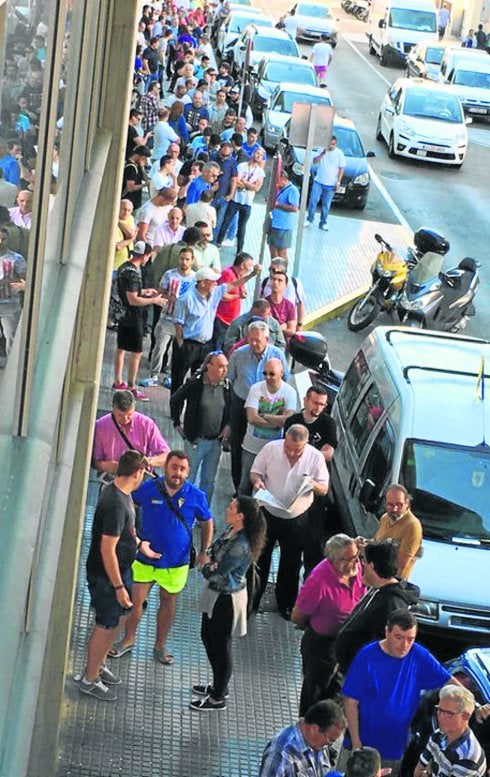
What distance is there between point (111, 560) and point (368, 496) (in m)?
2.57

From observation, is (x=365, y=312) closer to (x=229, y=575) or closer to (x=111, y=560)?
(x=229, y=575)

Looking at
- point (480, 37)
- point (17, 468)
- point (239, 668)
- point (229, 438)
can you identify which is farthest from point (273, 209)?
point (480, 37)

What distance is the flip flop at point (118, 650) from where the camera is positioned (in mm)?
9805

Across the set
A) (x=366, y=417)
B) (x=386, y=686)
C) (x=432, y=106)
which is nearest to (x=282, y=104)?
(x=432, y=106)

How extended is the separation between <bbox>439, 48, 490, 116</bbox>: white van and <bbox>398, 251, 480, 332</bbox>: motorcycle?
68.1 feet

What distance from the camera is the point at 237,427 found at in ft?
39.6

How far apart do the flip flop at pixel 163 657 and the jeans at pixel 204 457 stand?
6.81ft

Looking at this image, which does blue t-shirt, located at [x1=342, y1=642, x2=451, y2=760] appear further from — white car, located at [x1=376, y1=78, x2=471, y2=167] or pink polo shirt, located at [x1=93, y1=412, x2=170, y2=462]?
white car, located at [x1=376, y1=78, x2=471, y2=167]

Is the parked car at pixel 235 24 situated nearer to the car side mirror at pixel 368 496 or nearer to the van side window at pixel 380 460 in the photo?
the van side window at pixel 380 460

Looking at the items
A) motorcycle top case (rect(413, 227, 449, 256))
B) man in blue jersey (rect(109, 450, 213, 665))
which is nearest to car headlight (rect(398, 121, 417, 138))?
motorcycle top case (rect(413, 227, 449, 256))

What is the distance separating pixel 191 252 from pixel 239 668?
194 inches

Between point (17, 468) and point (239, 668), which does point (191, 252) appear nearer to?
point (239, 668)

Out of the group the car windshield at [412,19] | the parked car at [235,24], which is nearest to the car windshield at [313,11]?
the car windshield at [412,19]

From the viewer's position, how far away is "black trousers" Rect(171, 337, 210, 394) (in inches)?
543
